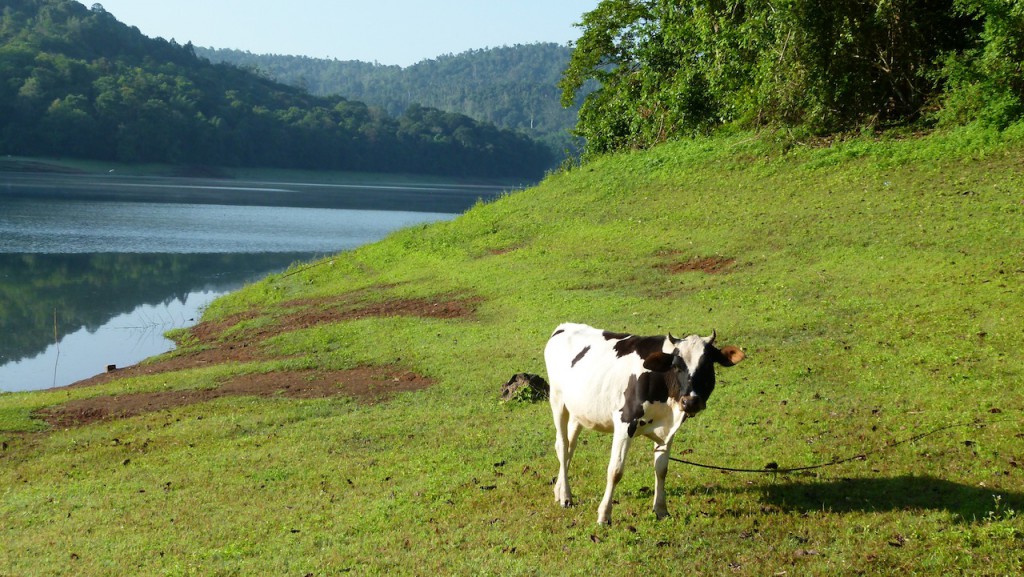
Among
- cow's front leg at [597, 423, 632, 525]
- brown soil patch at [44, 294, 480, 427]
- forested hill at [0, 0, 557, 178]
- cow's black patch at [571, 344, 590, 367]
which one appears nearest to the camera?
cow's front leg at [597, 423, 632, 525]

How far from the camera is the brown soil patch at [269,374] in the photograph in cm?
1670

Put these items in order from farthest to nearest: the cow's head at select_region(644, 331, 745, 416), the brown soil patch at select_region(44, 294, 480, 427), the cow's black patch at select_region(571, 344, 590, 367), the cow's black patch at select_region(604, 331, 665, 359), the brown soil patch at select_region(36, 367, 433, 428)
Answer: the brown soil patch at select_region(44, 294, 480, 427)
the brown soil patch at select_region(36, 367, 433, 428)
the cow's black patch at select_region(571, 344, 590, 367)
the cow's black patch at select_region(604, 331, 665, 359)
the cow's head at select_region(644, 331, 745, 416)

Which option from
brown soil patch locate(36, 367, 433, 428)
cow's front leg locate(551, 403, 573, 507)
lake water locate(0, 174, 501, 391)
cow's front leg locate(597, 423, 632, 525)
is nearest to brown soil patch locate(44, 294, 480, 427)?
brown soil patch locate(36, 367, 433, 428)

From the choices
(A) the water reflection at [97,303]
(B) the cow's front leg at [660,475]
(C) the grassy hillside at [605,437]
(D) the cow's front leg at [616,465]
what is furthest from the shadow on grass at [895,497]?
(A) the water reflection at [97,303]

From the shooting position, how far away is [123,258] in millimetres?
42719

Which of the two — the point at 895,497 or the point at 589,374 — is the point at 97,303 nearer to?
the point at 589,374

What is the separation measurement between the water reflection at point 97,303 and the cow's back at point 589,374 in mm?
18113

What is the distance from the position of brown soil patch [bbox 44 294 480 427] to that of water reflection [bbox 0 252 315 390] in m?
2.42

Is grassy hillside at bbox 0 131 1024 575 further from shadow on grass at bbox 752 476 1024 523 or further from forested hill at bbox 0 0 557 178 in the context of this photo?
forested hill at bbox 0 0 557 178

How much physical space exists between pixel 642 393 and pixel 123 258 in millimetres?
39591

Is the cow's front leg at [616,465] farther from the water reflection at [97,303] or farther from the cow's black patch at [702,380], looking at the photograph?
the water reflection at [97,303]

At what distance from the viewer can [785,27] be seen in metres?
29.4

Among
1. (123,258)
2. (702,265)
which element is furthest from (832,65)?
(123,258)

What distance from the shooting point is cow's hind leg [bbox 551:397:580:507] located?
9.00 metres
